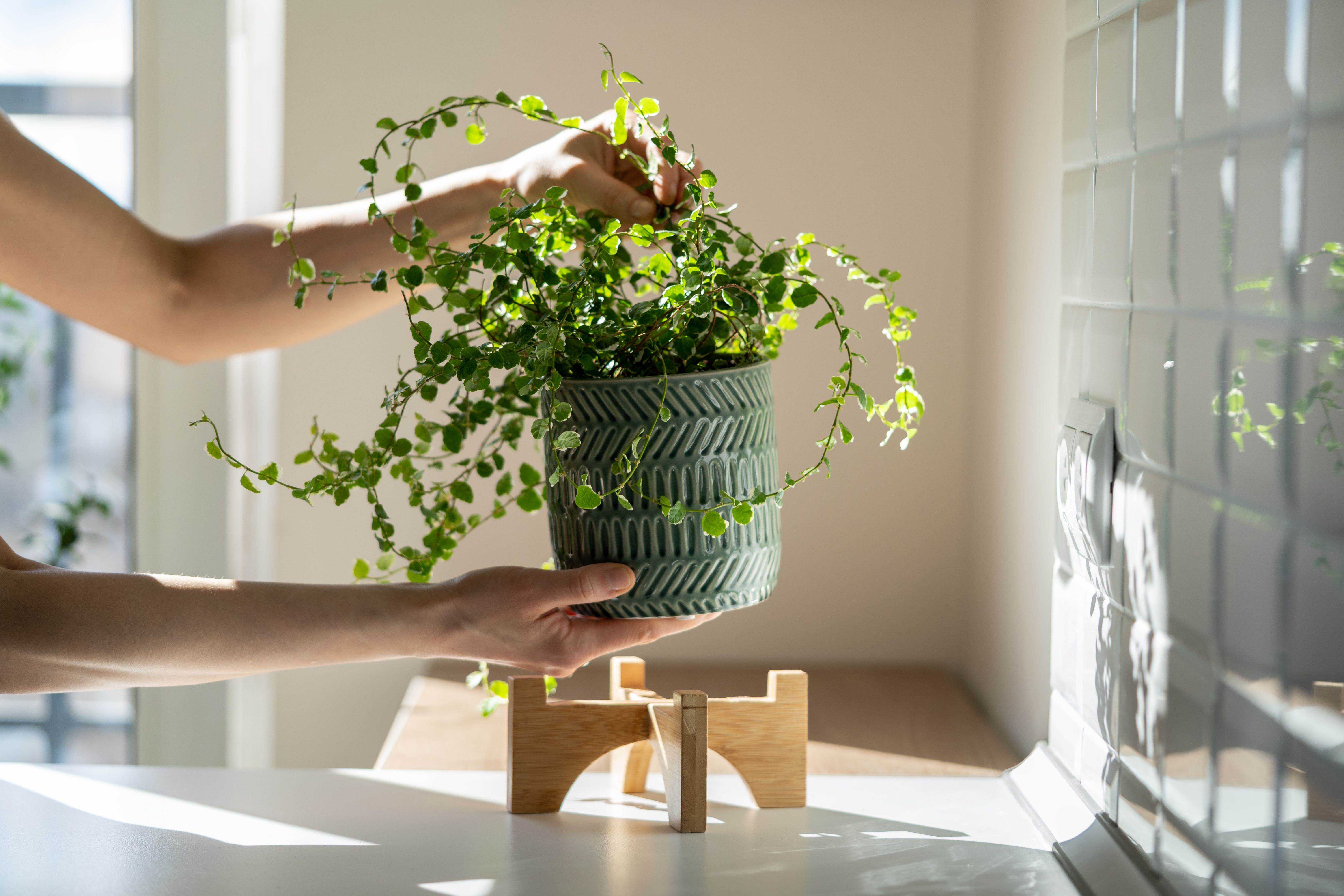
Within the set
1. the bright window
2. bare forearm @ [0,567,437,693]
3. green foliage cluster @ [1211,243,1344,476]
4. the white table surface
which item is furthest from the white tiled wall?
the bright window

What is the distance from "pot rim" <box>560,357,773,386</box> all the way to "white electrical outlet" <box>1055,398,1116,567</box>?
26 cm

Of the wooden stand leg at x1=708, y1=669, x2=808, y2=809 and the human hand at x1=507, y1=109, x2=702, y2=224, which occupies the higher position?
the human hand at x1=507, y1=109, x2=702, y2=224

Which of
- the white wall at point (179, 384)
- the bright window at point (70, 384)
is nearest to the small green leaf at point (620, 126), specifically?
the white wall at point (179, 384)

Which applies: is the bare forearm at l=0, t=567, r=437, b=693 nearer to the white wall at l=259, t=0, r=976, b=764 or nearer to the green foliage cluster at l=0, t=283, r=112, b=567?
the white wall at l=259, t=0, r=976, b=764

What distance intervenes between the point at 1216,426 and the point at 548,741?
21.0 inches

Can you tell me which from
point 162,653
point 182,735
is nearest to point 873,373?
point 162,653

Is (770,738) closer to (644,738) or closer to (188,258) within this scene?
(644,738)

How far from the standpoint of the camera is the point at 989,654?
4.15ft

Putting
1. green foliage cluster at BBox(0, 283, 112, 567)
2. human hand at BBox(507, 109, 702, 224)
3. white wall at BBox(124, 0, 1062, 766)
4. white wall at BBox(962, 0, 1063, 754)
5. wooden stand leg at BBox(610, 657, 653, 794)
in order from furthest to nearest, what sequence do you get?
green foliage cluster at BBox(0, 283, 112, 567) → white wall at BBox(124, 0, 1062, 766) → white wall at BBox(962, 0, 1063, 754) → wooden stand leg at BBox(610, 657, 653, 794) → human hand at BBox(507, 109, 702, 224)

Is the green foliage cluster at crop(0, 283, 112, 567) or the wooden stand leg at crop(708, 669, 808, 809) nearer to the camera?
the wooden stand leg at crop(708, 669, 808, 809)

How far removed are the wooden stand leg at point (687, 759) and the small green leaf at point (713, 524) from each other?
18 cm

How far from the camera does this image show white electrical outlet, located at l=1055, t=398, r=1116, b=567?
0.76m

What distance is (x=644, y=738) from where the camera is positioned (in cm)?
88

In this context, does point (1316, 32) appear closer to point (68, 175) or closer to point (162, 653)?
point (162, 653)
